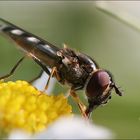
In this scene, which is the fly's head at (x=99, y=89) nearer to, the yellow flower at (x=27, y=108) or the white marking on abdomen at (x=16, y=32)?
the yellow flower at (x=27, y=108)

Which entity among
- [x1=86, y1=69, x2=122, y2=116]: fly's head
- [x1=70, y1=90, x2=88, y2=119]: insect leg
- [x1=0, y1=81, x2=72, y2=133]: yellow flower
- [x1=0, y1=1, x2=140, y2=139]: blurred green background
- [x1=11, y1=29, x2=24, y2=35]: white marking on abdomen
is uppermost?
[x1=11, y1=29, x2=24, y2=35]: white marking on abdomen

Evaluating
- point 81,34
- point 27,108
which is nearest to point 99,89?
point 27,108

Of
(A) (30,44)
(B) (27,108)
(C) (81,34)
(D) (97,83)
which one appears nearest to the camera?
(B) (27,108)

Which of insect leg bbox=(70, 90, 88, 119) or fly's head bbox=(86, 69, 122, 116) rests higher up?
fly's head bbox=(86, 69, 122, 116)

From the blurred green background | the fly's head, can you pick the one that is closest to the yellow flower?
the fly's head

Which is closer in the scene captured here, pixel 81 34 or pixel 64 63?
pixel 64 63

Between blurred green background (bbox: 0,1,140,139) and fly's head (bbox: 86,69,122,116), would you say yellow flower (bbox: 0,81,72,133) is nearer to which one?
fly's head (bbox: 86,69,122,116)

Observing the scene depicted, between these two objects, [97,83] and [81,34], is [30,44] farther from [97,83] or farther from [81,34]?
[81,34]
